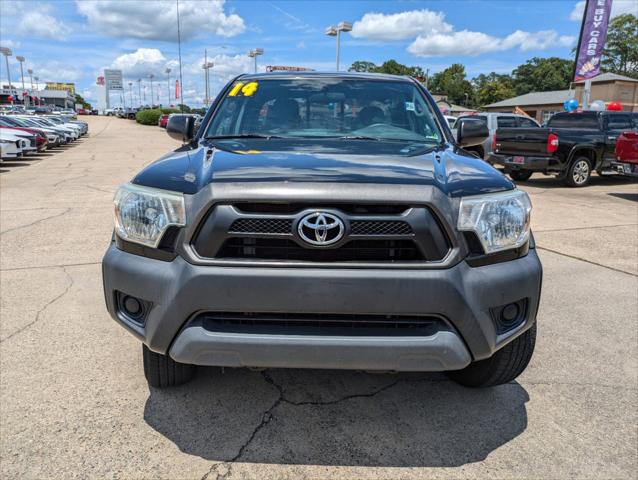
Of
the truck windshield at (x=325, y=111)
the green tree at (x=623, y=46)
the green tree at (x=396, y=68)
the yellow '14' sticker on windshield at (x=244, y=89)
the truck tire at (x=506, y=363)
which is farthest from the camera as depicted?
the green tree at (x=396, y=68)

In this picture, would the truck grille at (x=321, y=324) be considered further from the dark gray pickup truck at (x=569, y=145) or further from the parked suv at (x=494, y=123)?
the parked suv at (x=494, y=123)

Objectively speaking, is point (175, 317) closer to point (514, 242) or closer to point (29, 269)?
point (514, 242)

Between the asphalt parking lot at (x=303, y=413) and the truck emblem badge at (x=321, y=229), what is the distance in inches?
41.4

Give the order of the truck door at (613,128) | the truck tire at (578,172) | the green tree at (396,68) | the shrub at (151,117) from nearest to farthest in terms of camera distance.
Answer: the truck tire at (578,172) < the truck door at (613,128) < the shrub at (151,117) < the green tree at (396,68)

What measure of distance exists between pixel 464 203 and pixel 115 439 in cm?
199

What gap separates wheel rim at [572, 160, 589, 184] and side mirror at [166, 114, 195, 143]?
11.2 m

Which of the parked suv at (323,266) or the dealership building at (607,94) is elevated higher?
the dealership building at (607,94)

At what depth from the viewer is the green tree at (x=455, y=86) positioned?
369 feet

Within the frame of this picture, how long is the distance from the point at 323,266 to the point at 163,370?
122 cm

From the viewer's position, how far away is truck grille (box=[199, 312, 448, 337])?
2.12 m

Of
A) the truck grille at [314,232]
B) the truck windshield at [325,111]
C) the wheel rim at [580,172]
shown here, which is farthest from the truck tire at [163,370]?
the wheel rim at [580,172]

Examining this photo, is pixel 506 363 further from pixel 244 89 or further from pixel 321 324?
pixel 244 89

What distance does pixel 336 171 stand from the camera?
2213 mm

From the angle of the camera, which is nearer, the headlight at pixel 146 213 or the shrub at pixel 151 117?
the headlight at pixel 146 213
